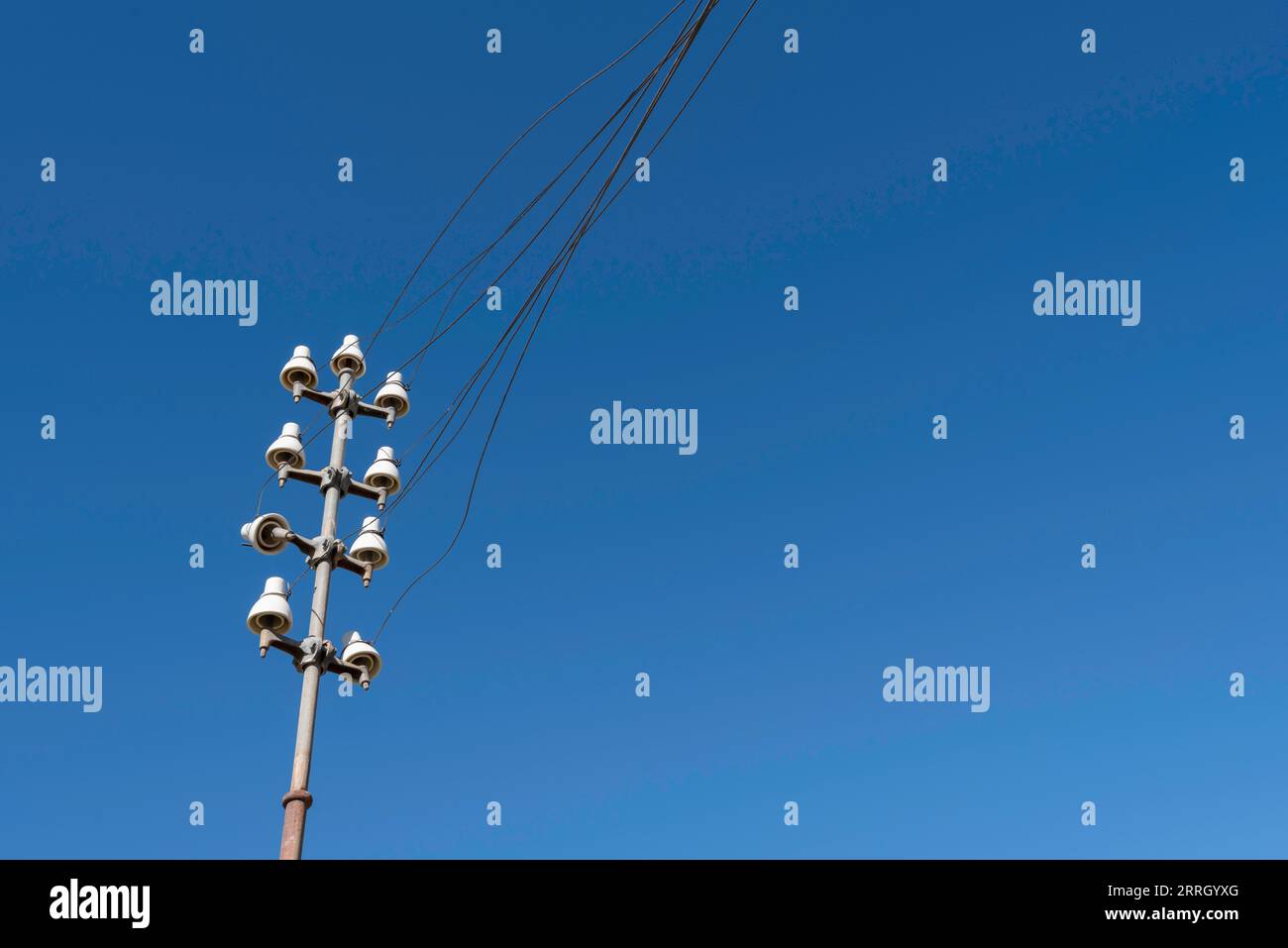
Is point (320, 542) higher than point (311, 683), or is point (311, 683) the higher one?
point (320, 542)

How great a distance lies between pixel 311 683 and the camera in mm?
9703

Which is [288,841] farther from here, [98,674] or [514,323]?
[98,674]

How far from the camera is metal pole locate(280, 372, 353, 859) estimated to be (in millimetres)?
8781

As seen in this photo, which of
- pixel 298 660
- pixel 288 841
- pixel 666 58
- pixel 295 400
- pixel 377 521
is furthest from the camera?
pixel 295 400

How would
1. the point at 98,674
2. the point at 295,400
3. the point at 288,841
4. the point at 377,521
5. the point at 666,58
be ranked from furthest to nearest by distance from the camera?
the point at 98,674 → the point at 295,400 → the point at 377,521 → the point at 288,841 → the point at 666,58

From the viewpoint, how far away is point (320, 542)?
1052 cm

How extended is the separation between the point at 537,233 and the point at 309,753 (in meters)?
4.26

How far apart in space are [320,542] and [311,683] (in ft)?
4.24

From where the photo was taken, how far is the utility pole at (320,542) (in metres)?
9.40

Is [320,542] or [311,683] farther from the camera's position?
[320,542]
